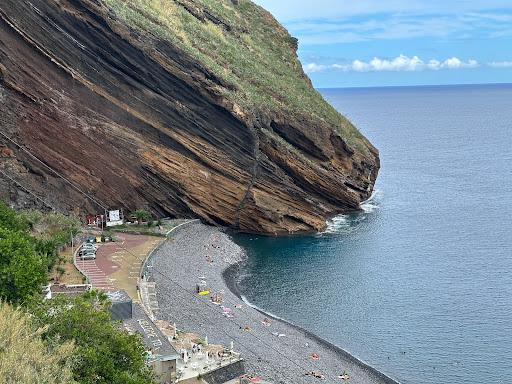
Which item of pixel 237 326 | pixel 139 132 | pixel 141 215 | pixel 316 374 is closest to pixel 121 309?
pixel 237 326

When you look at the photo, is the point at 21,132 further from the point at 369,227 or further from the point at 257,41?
the point at 257,41

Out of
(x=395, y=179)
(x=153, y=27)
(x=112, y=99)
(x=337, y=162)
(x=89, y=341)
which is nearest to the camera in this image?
(x=89, y=341)

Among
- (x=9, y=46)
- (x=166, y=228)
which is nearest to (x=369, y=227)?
(x=166, y=228)

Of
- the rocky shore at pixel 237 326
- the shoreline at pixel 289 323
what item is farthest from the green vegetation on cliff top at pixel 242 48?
the rocky shore at pixel 237 326

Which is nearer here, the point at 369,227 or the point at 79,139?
the point at 79,139

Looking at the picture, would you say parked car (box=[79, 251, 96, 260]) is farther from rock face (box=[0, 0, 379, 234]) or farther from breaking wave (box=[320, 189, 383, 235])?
breaking wave (box=[320, 189, 383, 235])

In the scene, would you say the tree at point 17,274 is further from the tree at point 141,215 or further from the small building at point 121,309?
the tree at point 141,215
